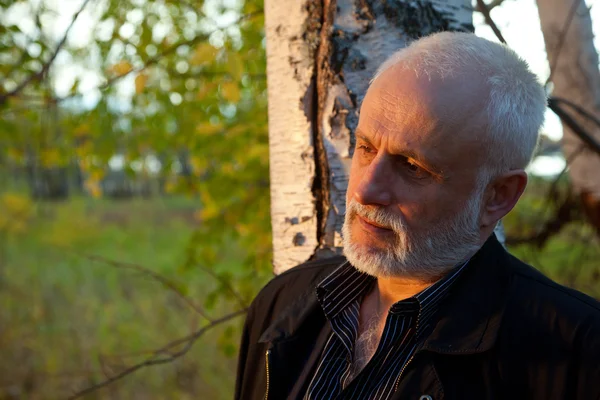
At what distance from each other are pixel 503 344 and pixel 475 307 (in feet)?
0.37

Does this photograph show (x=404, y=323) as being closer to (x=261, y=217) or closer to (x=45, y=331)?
(x=261, y=217)

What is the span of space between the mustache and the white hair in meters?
0.23

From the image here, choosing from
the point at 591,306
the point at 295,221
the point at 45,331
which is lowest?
the point at 45,331

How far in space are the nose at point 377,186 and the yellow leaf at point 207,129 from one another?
2.24m

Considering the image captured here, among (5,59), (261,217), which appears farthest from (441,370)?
(5,59)

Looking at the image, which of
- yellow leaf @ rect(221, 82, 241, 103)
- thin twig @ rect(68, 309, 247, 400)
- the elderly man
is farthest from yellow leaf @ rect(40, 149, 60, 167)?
the elderly man

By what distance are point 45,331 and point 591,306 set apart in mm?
7819

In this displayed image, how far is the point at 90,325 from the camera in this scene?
8273 millimetres

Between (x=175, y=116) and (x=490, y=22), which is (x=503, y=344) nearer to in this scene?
(x=490, y=22)

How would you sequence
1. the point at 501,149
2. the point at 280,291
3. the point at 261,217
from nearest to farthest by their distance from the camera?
the point at 501,149
the point at 280,291
the point at 261,217

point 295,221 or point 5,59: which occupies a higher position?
point 5,59

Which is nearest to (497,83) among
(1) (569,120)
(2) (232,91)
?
(1) (569,120)

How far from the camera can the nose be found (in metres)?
1.43

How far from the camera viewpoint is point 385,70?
1510 millimetres
